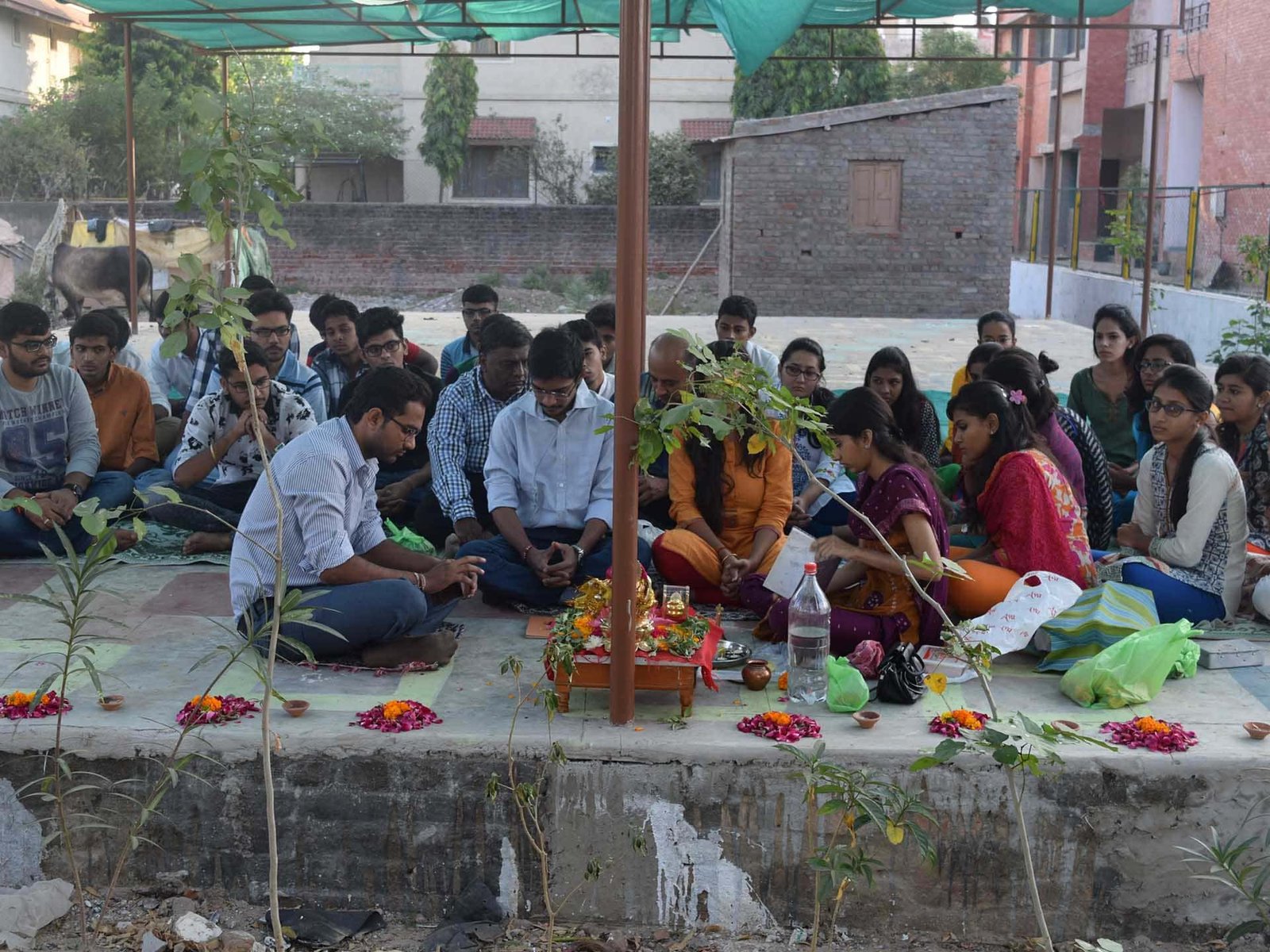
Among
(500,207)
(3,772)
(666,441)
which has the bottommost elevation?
(3,772)

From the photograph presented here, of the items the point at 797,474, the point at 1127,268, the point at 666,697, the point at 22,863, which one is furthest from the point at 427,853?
the point at 1127,268

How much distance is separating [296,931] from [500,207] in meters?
24.0

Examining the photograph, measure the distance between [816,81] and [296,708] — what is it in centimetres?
2597

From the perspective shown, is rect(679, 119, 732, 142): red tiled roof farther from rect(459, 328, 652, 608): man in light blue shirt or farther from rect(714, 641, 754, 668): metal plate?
rect(714, 641, 754, 668): metal plate

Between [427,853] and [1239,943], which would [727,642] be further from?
[1239,943]

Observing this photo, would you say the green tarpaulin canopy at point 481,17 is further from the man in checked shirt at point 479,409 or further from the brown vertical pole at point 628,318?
the brown vertical pole at point 628,318

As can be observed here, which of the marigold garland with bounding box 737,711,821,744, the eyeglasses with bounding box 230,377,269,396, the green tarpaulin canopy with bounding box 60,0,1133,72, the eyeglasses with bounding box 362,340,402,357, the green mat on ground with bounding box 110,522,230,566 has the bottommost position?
the marigold garland with bounding box 737,711,821,744

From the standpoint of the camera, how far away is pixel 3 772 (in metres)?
3.87

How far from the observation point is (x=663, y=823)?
3816 mm

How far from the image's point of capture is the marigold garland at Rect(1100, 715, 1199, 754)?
3840mm

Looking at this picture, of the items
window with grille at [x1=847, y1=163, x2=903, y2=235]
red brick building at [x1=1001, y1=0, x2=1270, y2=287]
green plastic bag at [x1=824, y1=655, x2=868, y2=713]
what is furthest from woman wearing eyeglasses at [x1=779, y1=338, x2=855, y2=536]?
window with grille at [x1=847, y1=163, x2=903, y2=235]

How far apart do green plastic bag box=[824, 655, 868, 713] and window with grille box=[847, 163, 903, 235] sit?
16.7m

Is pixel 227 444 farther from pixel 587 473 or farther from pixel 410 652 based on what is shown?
pixel 410 652

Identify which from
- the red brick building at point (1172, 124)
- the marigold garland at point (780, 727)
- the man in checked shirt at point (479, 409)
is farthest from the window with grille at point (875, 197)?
the marigold garland at point (780, 727)
